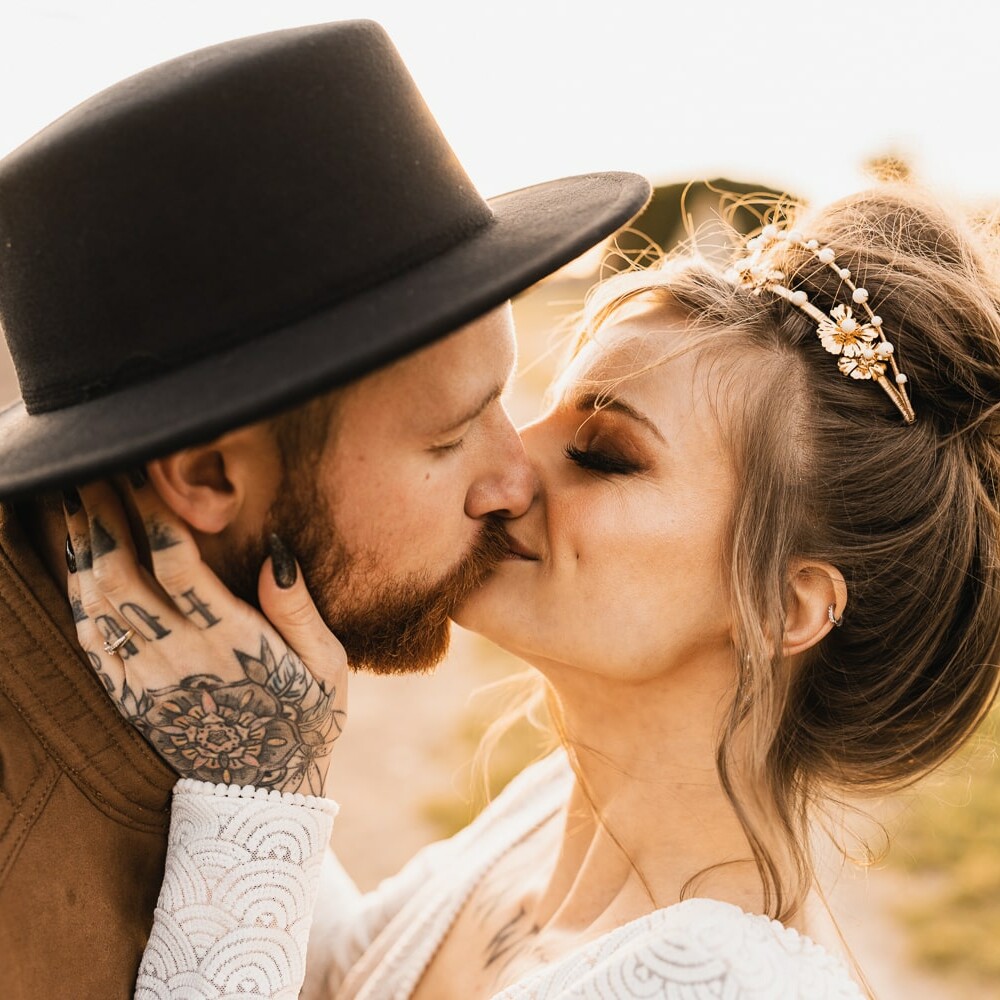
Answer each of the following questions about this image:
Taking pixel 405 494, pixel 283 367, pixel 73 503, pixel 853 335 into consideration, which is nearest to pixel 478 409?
pixel 405 494

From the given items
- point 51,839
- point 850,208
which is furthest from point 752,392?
point 51,839

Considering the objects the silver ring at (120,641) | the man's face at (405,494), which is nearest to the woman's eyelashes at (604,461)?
A: the man's face at (405,494)

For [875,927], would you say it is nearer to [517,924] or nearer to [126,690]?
[517,924]

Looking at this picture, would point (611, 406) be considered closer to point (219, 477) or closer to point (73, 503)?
point (219, 477)

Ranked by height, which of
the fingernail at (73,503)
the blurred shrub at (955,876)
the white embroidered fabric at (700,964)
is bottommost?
the blurred shrub at (955,876)

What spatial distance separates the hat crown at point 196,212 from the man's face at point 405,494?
0.32 m

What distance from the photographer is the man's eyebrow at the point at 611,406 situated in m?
2.44

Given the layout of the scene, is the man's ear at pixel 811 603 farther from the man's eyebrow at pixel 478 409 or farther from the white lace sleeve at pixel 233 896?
the white lace sleeve at pixel 233 896

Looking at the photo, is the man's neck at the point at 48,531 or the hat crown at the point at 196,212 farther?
the man's neck at the point at 48,531

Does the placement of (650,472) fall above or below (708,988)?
above

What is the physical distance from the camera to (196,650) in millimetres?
2006

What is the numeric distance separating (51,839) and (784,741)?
1675 millimetres

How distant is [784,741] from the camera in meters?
2.63

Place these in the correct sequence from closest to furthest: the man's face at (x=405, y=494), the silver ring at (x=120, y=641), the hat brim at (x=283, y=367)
Result: the hat brim at (x=283, y=367) → the silver ring at (x=120, y=641) → the man's face at (x=405, y=494)
